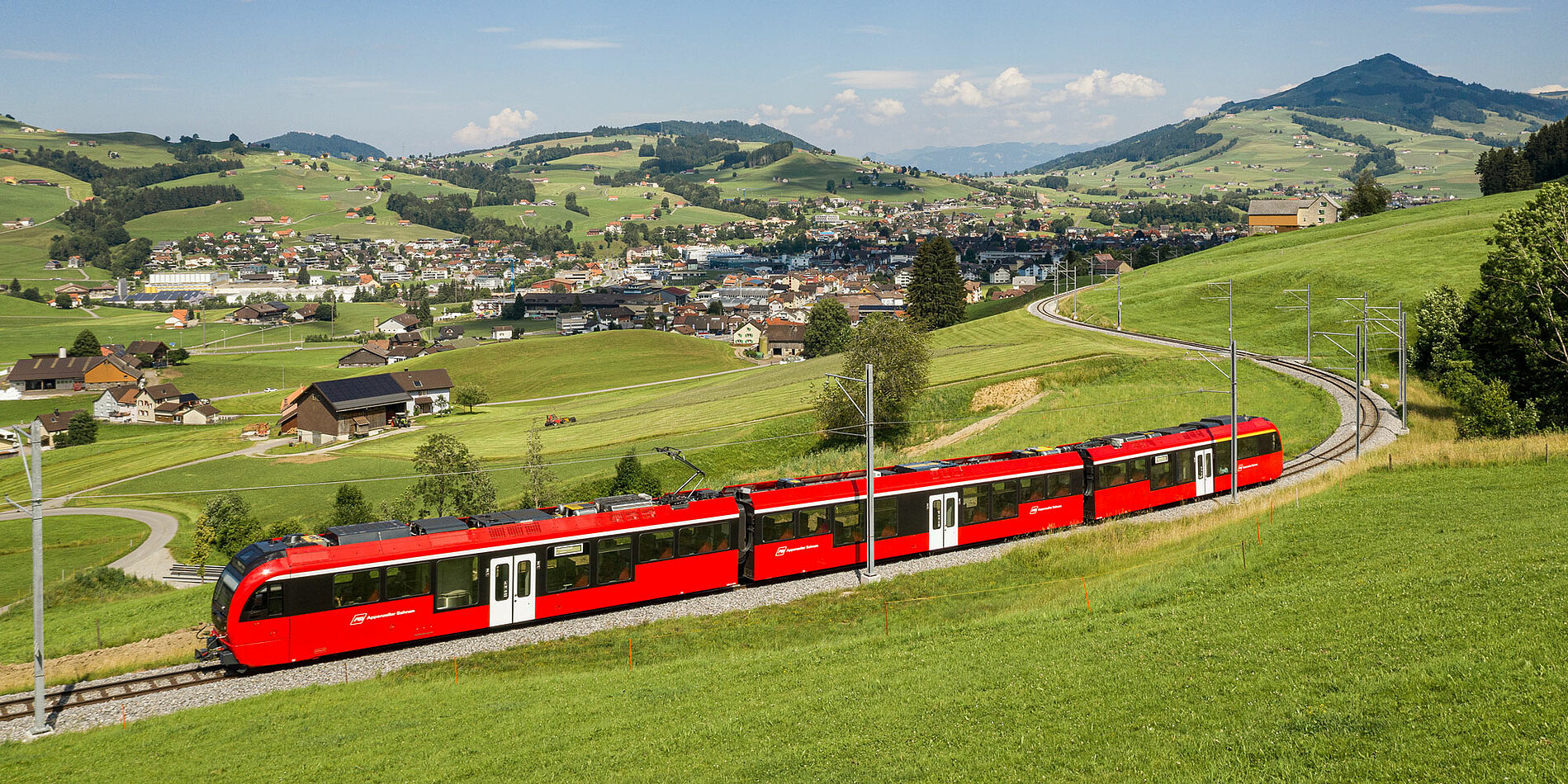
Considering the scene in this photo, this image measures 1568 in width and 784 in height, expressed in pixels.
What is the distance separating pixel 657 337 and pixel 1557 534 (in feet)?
483

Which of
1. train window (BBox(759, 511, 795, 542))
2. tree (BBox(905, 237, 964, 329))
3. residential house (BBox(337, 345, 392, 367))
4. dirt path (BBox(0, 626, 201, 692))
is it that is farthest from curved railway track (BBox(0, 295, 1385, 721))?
residential house (BBox(337, 345, 392, 367))

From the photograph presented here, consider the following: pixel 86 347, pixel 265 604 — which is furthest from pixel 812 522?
pixel 86 347

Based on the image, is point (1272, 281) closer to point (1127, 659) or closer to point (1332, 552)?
point (1332, 552)

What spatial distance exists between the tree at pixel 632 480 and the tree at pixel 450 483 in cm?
707

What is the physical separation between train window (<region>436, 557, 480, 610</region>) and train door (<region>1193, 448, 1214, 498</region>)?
31.0 m

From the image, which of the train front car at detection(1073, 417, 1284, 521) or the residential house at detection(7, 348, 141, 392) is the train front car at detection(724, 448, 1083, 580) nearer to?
the train front car at detection(1073, 417, 1284, 521)

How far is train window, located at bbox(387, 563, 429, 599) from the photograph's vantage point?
26016mm

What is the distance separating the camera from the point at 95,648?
29484 millimetres

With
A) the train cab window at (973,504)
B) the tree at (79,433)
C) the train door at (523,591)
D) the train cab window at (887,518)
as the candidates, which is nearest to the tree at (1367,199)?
the train cab window at (973,504)

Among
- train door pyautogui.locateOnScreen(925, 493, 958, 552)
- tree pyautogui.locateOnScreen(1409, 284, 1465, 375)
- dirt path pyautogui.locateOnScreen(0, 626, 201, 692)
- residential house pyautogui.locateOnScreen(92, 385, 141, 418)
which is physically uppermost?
tree pyautogui.locateOnScreen(1409, 284, 1465, 375)

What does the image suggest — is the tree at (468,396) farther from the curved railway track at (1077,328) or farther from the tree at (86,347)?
the tree at (86,347)

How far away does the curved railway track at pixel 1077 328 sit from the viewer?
2317 cm


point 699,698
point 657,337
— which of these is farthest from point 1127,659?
point 657,337

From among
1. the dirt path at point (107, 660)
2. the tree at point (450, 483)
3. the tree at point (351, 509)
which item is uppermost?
the dirt path at point (107, 660)
